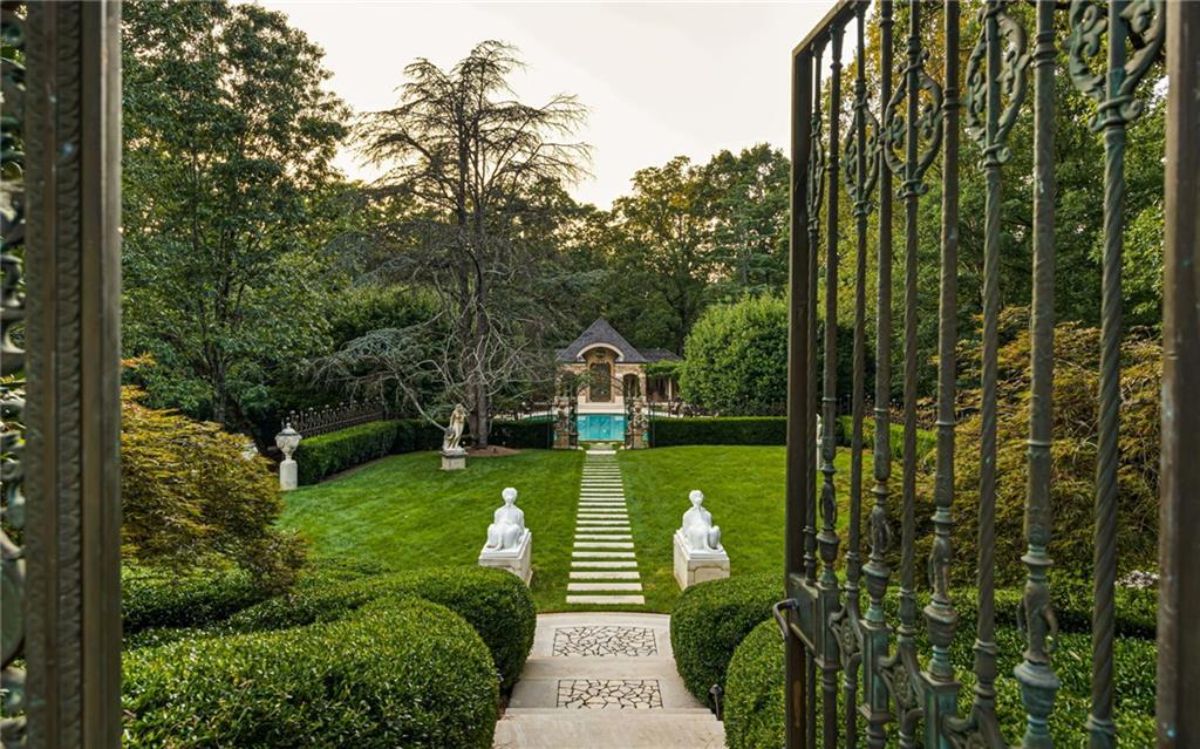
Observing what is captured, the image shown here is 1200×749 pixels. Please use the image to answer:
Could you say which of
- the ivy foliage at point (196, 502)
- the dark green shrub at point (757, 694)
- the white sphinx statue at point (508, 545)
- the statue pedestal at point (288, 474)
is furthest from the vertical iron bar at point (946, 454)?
the statue pedestal at point (288, 474)

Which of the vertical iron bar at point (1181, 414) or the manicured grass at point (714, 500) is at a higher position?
the vertical iron bar at point (1181, 414)

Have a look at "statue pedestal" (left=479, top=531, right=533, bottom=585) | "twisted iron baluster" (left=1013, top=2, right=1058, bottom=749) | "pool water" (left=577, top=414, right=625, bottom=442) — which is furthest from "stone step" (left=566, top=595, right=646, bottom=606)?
"pool water" (left=577, top=414, right=625, bottom=442)

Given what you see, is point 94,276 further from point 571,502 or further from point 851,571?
point 571,502

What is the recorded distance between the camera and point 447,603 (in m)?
5.08

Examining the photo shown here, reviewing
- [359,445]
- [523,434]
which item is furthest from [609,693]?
[523,434]

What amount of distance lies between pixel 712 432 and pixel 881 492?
18483 mm

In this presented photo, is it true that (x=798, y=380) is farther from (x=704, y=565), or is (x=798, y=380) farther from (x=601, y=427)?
(x=601, y=427)

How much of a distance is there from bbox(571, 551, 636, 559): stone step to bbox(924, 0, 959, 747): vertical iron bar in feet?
27.2

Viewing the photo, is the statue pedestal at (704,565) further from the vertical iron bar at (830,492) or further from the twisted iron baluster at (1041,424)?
the twisted iron baluster at (1041,424)

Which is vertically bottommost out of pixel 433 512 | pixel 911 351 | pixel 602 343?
pixel 433 512

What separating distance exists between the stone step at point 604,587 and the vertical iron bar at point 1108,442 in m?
7.54

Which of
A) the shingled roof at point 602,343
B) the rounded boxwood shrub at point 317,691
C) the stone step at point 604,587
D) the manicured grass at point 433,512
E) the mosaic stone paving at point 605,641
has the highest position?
the shingled roof at point 602,343

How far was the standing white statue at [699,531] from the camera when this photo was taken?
7.91 metres

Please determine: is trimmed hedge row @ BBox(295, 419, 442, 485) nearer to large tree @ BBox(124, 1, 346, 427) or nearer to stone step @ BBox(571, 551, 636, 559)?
large tree @ BBox(124, 1, 346, 427)
